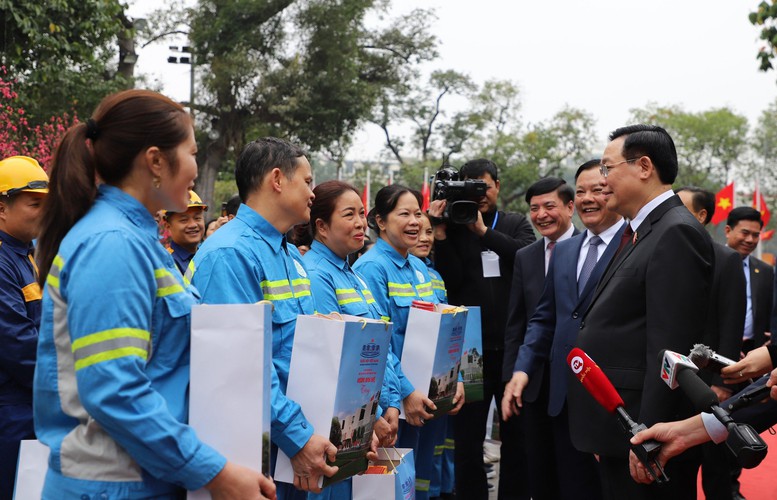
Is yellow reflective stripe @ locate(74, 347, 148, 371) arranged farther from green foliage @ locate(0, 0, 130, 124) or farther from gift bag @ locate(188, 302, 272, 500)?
green foliage @ locate(0, 0, 130, 124)

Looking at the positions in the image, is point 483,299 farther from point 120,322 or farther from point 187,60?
point 187,60

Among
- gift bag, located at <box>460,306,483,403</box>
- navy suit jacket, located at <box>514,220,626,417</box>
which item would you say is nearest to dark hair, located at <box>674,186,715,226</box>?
navy suit jacket, located at <box>514,220,626,417</box>

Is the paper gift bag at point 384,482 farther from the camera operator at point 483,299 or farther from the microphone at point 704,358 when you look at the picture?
the camera operator at point 483,299

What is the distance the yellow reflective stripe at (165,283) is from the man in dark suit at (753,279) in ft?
21.4

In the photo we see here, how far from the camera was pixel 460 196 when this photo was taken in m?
5.68

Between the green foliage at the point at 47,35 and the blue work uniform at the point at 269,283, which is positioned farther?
the green foliage at the point at 47,35

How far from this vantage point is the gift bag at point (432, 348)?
175 inches

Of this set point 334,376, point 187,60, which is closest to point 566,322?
point 334,376

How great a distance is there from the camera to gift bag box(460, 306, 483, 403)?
5.05 m

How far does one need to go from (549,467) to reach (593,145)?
4208cm

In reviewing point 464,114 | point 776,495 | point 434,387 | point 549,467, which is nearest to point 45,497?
point 434,387

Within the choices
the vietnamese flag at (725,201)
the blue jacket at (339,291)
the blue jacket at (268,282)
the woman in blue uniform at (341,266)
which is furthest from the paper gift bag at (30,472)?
the vietnamese flag at (725,201)

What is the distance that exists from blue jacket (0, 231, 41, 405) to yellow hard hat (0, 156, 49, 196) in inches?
8.3

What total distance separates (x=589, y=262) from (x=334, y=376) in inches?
93.4
